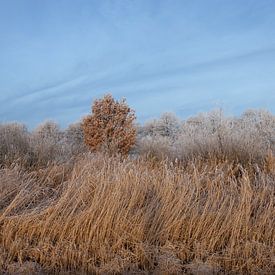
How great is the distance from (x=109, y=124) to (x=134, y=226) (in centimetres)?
1359

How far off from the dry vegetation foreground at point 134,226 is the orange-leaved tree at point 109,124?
33.9ft

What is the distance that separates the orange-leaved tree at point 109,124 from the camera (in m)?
20.1

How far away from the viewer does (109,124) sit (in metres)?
21.5

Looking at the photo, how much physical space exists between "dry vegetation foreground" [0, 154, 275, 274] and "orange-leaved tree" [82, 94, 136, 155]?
10.3m

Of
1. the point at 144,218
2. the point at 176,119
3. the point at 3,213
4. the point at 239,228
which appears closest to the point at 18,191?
the point at 3,213

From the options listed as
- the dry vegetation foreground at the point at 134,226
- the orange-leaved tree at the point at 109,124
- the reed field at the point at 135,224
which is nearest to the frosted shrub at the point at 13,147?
the reed field at the point at 135,224

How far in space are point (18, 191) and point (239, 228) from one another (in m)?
3.94

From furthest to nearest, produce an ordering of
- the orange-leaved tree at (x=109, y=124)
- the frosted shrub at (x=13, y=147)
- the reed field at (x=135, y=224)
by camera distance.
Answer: the orange-leaved tree at (x=109, y=124) < the frosted shrub at (x=13, y=147) < the reed field at (x=135, y=224)

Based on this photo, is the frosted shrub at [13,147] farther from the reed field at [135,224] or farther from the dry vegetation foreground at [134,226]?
the dry vegetation foreground at [134,226]

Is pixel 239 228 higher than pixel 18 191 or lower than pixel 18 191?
lower

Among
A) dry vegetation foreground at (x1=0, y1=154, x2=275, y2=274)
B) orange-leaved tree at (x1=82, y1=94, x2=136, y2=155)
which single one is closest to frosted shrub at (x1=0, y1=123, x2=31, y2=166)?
dry vegetation foreground at (x1=0, y1=154, x2=275, y2=274)

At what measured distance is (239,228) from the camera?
8.27 m

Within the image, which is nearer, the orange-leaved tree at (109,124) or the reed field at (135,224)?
the reed field at (135,224)

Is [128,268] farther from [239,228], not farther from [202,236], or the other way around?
[239,228]
